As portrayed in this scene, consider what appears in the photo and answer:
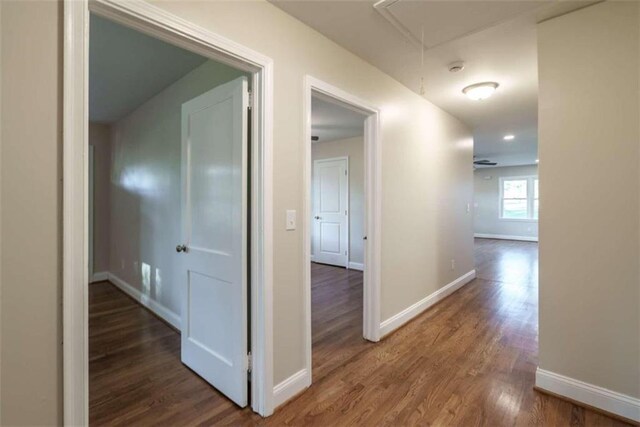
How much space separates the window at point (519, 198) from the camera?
31.1 feet

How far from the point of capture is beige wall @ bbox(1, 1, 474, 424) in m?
1.01

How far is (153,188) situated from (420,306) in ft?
10.8

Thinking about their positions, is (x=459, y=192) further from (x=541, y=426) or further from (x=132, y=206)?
(x=132, y=206)

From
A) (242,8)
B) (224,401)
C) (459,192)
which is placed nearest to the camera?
(242,8)

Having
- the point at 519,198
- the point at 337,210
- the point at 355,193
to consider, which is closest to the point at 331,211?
the point at 337,210

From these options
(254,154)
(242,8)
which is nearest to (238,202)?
(254,154)

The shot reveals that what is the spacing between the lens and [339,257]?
576cm

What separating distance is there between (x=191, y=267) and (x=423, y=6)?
7.56 feet

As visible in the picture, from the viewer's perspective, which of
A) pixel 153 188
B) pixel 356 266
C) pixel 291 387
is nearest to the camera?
pixel 291 387

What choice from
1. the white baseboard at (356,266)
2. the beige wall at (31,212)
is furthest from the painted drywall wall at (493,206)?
the beige wall at (31,212)

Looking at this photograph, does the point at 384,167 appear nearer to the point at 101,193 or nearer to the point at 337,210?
the point at 337,210

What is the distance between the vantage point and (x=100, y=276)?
4.60 metres

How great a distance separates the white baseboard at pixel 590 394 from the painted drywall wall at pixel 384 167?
4.05 ft

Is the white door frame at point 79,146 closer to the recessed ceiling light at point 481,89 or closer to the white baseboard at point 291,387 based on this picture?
the white baseboard at point 291,387
